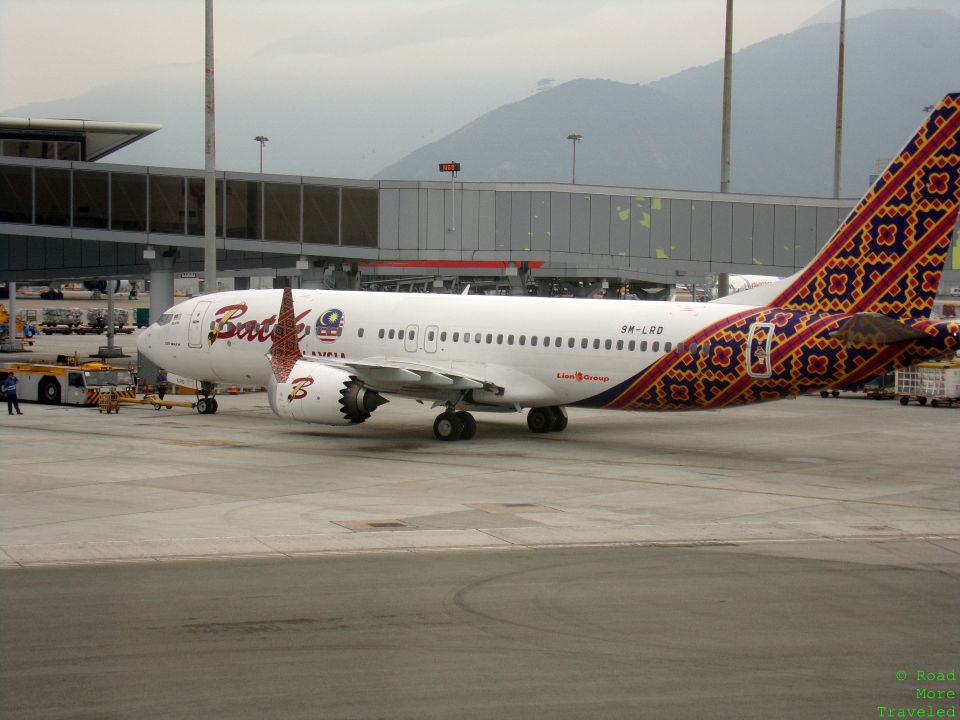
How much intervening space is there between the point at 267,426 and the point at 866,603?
25.7 meters

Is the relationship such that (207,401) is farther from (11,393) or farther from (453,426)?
(453,426)

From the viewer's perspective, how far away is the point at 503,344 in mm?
35031

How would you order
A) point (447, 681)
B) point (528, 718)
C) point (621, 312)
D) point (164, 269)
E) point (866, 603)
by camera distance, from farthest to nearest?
point (164, 269) < point (621, 312) < point (866, 603) < point (447, 681) < point (528, 718)

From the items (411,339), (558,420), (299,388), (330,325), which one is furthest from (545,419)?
(299,388)

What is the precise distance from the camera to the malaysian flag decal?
3766cm

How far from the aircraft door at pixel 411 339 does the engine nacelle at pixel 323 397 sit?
11.7ft

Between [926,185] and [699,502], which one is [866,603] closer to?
[699,502]

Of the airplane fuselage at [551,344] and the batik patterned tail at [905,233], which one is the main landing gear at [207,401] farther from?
the batik patterned tail at [905,233]

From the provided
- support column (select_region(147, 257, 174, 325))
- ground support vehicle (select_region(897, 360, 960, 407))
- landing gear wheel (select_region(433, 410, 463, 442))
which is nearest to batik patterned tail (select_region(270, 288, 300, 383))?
landing gear wheel (select_region(433, 410, 463, 442))

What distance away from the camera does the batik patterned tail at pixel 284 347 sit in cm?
3369

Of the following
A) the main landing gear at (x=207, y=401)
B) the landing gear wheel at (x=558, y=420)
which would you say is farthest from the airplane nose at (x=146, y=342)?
the landing gear wheel at (x=558, y=420)

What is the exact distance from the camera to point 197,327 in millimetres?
40781

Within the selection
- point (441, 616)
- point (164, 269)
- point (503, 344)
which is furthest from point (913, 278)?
point (164, 269)

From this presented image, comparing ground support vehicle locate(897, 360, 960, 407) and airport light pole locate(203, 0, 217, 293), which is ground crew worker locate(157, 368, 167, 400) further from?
ground support vehicle locate(897, 360, 960, 407)
